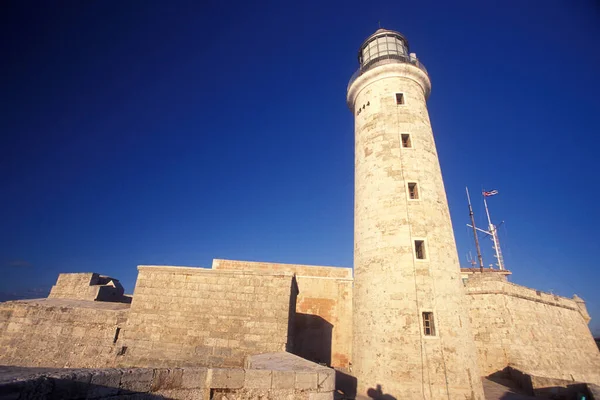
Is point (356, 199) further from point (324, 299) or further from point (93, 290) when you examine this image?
point (93, 290)

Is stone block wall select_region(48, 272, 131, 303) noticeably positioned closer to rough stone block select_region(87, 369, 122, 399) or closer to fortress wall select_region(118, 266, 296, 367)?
fortress wall select_region(118, 266, 296, 367)

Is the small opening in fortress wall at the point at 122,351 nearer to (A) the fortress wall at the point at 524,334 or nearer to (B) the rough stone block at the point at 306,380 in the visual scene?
(B) the rough stone block at the point at 306,380

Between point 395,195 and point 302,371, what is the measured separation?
8875 mm

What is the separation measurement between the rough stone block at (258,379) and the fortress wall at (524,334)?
16.1 metres

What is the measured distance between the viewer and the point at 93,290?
16.1m

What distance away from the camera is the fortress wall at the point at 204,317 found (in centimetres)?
887

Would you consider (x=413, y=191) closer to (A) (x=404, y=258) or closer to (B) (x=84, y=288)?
(A) (x=404, y=258)

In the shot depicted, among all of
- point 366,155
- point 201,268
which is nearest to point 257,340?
point 201,268

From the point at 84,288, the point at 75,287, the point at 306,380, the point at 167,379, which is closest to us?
the point at 167,379

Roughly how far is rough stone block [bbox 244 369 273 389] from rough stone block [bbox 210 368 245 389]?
0.10 metres

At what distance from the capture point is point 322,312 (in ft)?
58.1

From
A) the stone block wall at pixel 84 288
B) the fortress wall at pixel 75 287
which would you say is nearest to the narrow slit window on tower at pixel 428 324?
the stone block wall at pixel 84 288

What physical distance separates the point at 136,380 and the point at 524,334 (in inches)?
786

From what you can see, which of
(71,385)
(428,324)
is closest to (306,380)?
(71,385)
